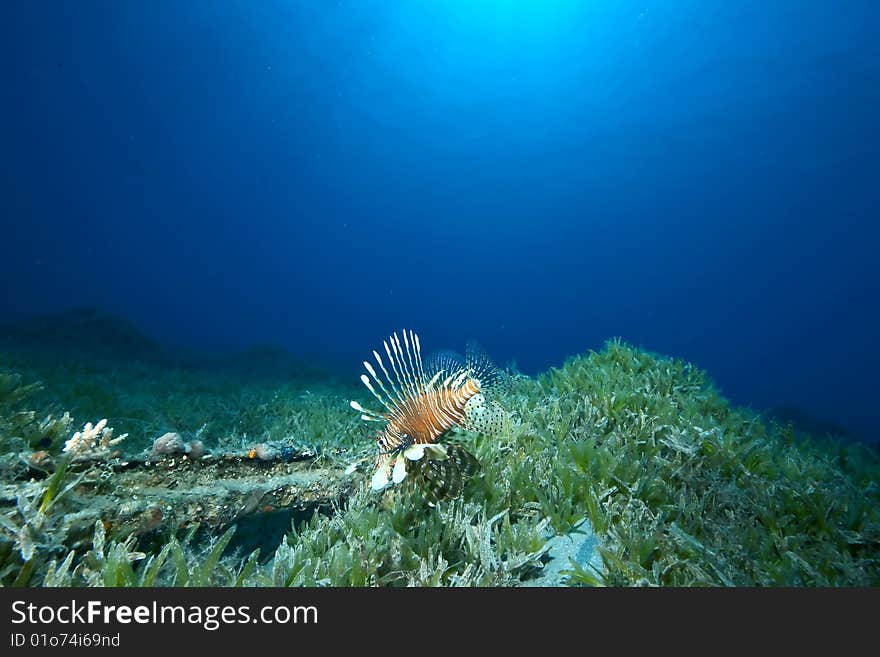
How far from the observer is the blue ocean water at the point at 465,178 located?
149 feet

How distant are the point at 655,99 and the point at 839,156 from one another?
75.1ft

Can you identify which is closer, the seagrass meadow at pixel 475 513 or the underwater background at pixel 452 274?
the seagrass meadow at pixel 475 513

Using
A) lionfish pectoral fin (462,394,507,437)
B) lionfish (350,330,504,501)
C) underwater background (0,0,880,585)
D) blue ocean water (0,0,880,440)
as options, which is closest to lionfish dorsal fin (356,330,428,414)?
lionfish (350,330,504,501)

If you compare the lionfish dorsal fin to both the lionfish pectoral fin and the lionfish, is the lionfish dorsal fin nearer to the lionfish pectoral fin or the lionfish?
the lionfish

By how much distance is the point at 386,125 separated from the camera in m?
83.3

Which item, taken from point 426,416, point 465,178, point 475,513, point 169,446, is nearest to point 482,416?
point 426,416

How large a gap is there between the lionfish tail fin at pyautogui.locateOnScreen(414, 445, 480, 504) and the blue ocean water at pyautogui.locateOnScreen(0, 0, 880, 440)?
1094 inches

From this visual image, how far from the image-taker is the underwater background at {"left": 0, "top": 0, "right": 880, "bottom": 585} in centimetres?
264

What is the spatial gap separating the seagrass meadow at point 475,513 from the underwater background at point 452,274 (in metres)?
0.02

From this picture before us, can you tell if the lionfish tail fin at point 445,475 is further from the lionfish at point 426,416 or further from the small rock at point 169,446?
the small rock at point 169,446

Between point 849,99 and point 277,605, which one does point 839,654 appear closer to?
point 277,605

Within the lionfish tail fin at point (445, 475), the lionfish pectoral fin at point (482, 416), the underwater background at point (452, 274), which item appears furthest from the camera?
the lionfish pectoral fin at point (482, 416)

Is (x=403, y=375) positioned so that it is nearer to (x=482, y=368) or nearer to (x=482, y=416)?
(x=482, y=416)

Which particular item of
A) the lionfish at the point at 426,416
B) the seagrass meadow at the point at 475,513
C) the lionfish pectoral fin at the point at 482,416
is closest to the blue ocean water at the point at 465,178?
the seagrass meadow at the point at 475,513
